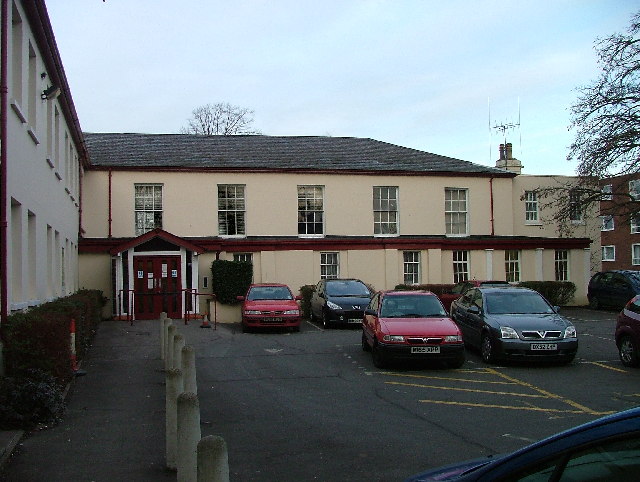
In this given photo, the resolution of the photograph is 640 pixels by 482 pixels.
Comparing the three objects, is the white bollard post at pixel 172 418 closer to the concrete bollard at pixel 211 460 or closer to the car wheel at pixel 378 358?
the concrete bollard at pixel 211 460

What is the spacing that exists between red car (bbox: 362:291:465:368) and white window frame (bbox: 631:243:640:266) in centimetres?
4575

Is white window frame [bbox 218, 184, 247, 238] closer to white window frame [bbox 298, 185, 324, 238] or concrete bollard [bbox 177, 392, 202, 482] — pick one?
white window frame [bbox 298, 185, 324, 238]

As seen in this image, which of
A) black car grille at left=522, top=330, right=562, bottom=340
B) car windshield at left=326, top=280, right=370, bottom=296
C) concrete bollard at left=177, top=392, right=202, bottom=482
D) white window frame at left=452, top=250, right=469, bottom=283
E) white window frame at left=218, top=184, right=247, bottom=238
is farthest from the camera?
white window frame at left=452, top=250, right=469, bottom=283

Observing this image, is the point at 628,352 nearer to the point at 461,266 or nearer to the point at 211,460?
the point at 211,460

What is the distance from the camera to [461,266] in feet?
103

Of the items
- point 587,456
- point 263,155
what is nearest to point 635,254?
point 263,155

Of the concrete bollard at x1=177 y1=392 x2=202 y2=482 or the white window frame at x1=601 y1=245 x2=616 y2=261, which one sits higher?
the white window frame at x1=601 y1=245 x2=616 y2=261

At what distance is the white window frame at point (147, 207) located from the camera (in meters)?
28.1

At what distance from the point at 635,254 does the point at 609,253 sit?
120 inches

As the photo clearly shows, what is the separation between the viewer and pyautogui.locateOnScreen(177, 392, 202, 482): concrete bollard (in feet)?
18.9

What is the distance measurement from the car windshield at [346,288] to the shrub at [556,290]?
31.1 feet

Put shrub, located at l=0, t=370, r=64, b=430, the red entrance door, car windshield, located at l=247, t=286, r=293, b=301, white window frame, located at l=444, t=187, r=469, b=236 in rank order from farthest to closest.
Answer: white window frame, located at l=444, t=187, r=469, b=236, the red entrance door, car windshield, located at l=247, t=286, r=293, b=301, shrub, located at l=0, t=370, r=64, b=430

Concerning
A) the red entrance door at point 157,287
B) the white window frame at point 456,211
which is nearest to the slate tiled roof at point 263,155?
the white window frame at point 456,211

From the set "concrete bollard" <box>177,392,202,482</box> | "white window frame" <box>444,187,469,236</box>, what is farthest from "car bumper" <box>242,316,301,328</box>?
"concrete bollard" <box>177,392,202,482</box>
